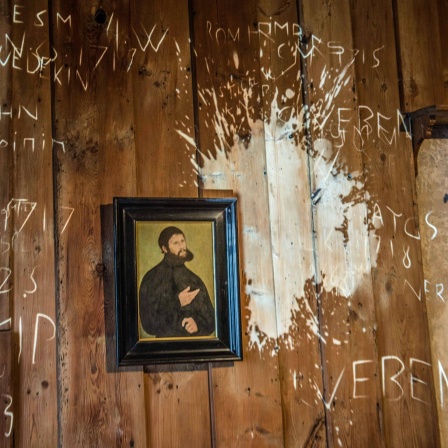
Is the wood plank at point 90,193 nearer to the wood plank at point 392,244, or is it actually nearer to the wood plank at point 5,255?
the wood plank at point 5,255

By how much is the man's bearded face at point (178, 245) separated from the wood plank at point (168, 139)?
0.47ft

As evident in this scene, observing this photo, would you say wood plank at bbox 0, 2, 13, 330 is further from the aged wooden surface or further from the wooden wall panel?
the aged wooden surface

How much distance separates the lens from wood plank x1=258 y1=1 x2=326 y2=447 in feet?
7.02

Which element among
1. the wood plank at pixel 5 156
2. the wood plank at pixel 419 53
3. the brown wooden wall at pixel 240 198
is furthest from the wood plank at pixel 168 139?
the wood plank at pixel 419 53

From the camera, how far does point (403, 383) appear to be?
2230 mm

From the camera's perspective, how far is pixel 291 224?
221 centimetres

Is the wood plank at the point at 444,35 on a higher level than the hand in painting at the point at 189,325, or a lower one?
higher

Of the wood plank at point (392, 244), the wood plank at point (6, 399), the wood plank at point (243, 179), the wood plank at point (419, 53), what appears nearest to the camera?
the wood plank at point (6, 399)

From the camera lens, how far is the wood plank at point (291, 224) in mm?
2139

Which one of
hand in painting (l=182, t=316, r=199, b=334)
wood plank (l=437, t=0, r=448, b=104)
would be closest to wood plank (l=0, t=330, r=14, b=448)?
hand in painting (l=182, t=316, r=199, b=334)

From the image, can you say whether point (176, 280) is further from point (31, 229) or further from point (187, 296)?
point (31, 229)

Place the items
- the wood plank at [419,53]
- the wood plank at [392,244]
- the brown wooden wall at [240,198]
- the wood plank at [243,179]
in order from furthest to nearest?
the wood plank at [419,53], the wood plank at [392,244], the wood plank at [243,179], the brown wooden wall at [240,198]

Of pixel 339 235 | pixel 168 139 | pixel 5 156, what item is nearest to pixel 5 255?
pixel 5 156

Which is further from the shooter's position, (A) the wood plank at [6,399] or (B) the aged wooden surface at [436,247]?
(B) the aged wooden surface at [436,247]
